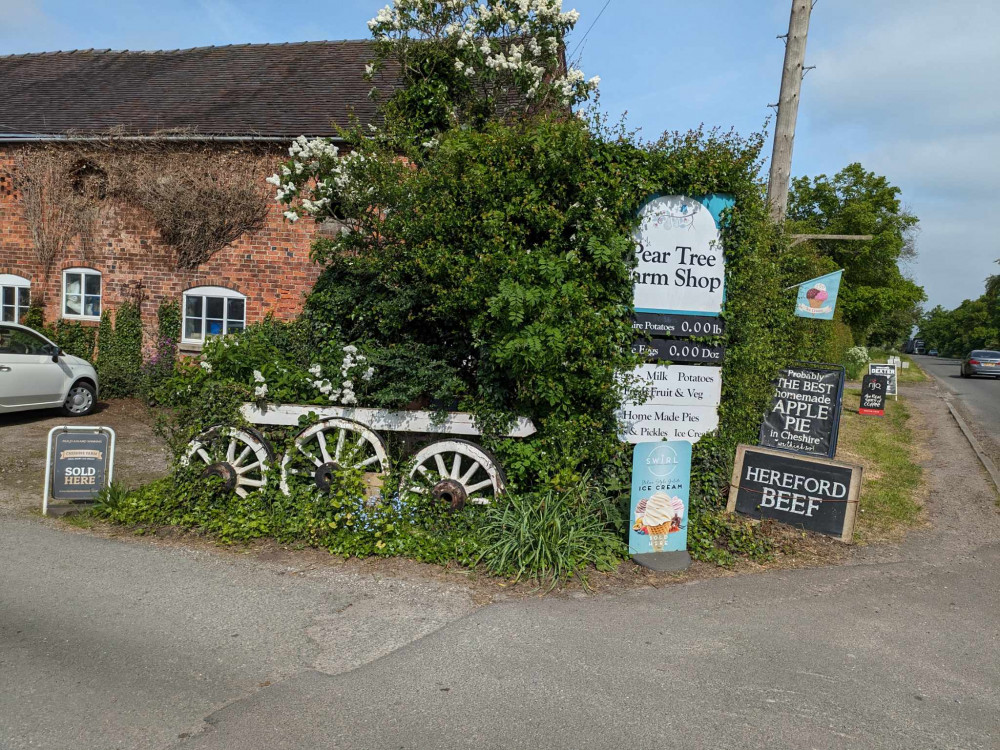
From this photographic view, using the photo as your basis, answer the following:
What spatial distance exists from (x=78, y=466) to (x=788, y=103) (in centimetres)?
872

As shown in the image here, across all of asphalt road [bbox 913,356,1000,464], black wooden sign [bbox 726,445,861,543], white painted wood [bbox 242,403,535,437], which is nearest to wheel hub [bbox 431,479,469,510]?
white painted wood [bbox 242,403,535,437]

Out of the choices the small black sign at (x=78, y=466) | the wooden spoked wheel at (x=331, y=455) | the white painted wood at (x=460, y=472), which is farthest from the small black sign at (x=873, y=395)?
the small black sign at (x=78, y=466)

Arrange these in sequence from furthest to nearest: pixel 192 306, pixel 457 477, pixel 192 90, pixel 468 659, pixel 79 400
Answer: pixel 192 90, pixel 192 306, pixel 79 400, pixel 457 477, pixel 468 659

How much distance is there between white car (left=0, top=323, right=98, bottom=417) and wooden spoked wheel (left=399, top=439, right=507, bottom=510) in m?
7.72

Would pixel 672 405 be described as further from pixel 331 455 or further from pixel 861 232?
pixel 861 232

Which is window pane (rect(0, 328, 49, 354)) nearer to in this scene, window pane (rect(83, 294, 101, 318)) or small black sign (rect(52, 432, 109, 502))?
window pane (rect(83, 294, 101, 318))

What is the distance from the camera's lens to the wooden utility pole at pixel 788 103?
8859mm

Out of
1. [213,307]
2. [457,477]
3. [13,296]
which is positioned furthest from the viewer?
[13,296]

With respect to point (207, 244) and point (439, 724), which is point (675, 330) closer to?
point (439, 724)

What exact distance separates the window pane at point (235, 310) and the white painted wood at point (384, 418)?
7.72 metres

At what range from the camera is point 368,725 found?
3506mm

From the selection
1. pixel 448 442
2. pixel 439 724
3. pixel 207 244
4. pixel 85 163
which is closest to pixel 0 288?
pixel 85 163

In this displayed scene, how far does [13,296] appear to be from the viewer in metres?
14.7

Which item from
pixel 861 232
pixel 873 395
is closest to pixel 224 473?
pixel 873 395
